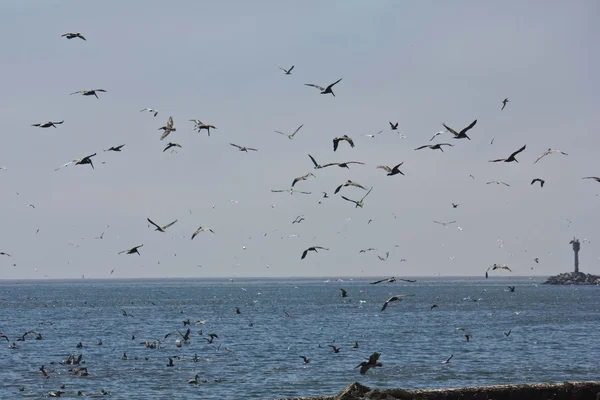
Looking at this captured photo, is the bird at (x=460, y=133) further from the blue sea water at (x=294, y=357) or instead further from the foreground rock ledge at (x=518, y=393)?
the blue sea water at (x=294, y=357)

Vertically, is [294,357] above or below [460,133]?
below

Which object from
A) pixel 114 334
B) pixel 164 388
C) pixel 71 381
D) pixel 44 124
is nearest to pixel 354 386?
pixel 44 124

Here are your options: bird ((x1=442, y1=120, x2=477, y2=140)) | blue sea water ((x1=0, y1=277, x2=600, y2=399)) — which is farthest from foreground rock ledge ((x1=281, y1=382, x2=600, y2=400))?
blue sea water ((x1=0, y1=277, x2=600, y2=399))

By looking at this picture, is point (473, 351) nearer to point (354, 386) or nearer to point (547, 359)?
point (547, 359)

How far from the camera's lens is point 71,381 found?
135 ft

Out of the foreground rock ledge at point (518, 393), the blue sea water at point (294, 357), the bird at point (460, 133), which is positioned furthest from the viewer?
the blue sea water at point (294, 357)

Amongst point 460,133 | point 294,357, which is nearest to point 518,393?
point 460,133

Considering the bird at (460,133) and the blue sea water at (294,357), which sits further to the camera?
the blue sea water at (294,357)

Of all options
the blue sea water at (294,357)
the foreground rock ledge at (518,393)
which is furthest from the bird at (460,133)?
the blue sea water at (294,357)

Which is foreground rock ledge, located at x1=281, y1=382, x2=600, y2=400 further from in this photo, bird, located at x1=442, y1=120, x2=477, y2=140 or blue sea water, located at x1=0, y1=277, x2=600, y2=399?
blue sea water, located at x1=0, y1=277, x2=600, y2=399

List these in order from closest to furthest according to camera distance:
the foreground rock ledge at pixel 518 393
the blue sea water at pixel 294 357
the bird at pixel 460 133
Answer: the foreground rock ledge at pixel 518 393 < the bird at pixel 460 133 < the blue sea water at pixel 294 357

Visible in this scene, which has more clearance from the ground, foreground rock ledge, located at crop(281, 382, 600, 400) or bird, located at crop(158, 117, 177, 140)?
bird, located at crop(158, 117, 177, 140)

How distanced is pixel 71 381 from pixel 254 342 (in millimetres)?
23549

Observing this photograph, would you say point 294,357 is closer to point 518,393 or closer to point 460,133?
point 460,133
